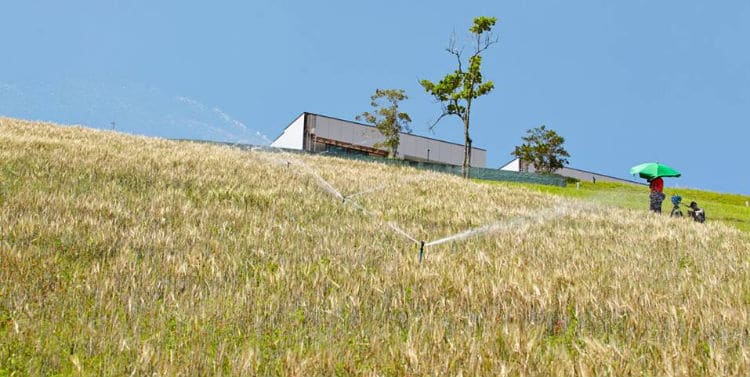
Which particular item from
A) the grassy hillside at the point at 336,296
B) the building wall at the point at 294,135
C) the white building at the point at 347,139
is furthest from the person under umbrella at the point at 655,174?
the building wall at the point at 294,135

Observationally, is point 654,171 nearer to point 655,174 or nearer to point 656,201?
point 655,174

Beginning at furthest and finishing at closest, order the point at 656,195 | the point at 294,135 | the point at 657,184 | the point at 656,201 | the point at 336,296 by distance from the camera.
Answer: the point at 294,135 < the point at 657,184 < the point at 656,195 < the point at 656,201 < the point at 336,296

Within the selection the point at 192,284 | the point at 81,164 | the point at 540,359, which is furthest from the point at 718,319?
the point at 81,164

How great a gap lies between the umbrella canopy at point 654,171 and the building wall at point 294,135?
217 ft

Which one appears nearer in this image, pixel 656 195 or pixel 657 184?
pixel 656 195

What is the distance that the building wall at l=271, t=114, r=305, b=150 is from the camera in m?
87.5

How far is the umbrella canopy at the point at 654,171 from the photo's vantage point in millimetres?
23859

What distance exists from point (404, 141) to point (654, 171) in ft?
226

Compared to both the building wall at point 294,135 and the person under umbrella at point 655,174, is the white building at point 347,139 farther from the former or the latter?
the person under umbrella at point 655,174

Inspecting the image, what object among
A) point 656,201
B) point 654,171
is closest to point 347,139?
point 654,171

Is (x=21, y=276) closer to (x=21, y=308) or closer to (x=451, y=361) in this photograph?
(x=21, y=308)

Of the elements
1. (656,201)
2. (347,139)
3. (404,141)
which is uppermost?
(404,141)

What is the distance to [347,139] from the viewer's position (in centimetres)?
8888

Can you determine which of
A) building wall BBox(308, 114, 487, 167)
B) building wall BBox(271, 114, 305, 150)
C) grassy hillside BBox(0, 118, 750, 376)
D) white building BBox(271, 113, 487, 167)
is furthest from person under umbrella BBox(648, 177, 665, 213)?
building wall BBox(271, 114, 305, 150)
